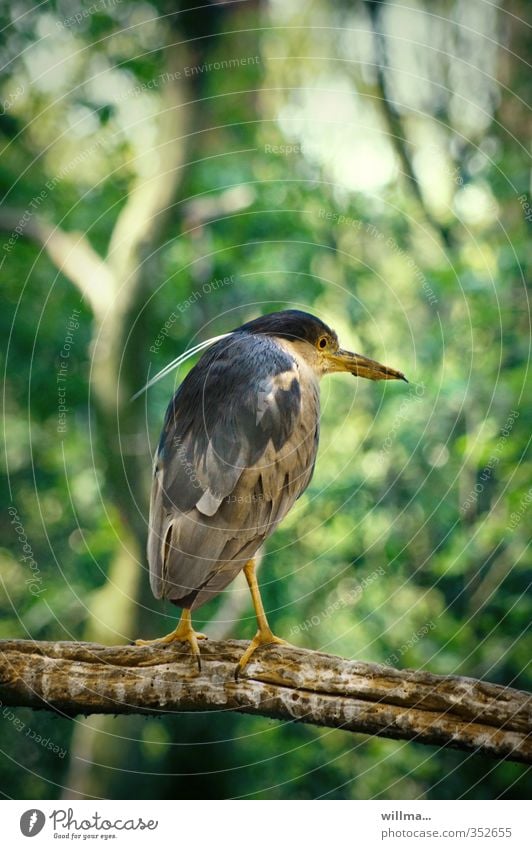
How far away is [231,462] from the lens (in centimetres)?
194

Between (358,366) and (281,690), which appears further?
(358,366)

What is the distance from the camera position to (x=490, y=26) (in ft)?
9.95

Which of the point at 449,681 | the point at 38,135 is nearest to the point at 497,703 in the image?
the point at 449,681

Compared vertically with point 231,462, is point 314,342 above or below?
above

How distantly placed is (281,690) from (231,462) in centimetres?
48

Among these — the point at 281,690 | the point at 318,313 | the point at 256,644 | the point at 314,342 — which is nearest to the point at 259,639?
the point at 256,644

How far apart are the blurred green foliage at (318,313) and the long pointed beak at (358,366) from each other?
0.76 meters

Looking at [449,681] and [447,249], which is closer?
[449,681]

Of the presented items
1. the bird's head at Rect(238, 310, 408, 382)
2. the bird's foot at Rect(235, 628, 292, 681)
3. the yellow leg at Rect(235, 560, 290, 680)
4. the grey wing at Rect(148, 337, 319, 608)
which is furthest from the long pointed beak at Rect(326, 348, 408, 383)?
the bird's foot at Rect(235, 628, 292, 681)

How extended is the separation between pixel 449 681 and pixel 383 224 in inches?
77.1

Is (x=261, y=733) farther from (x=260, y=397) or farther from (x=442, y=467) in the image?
(x=260, y=397)

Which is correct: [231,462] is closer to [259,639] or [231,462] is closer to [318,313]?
[259,639]

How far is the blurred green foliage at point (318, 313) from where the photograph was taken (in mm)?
2949

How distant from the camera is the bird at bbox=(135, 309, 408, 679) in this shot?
1880 millimetres
